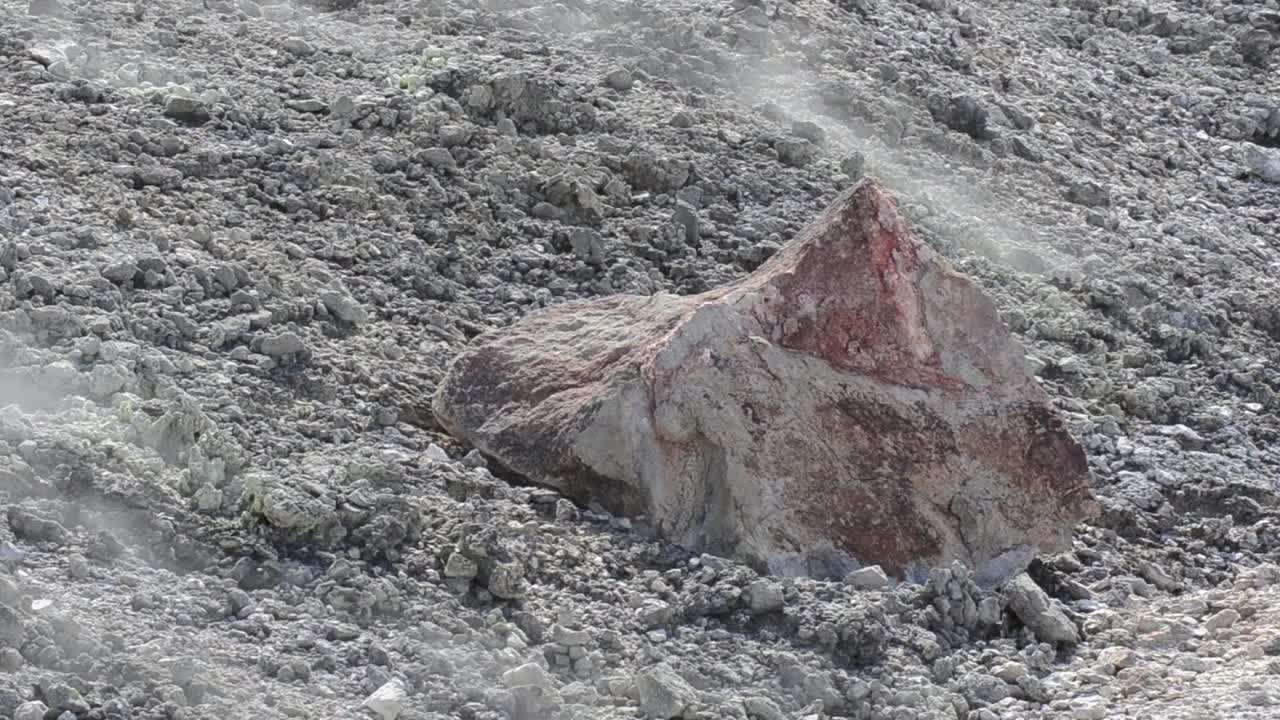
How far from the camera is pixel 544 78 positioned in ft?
20.4

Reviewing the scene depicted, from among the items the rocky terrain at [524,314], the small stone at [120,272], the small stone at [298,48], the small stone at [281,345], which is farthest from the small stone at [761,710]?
the small stone at [298,48]

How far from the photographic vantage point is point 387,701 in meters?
3.83

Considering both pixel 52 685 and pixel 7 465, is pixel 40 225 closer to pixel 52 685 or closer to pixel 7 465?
pixel 7 465

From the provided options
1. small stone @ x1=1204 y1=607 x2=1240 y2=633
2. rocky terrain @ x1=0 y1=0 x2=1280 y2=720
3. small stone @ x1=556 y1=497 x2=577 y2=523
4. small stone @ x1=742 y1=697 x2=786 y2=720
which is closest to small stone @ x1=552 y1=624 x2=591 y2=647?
rocky terrain @ x1=0 y1=0 x2=1280 y2=720

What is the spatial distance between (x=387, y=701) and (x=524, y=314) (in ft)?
5.78

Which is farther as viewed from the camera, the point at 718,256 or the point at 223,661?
the point at 718,256

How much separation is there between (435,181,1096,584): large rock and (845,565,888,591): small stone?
0.07 metres

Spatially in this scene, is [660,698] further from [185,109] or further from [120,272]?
[185,109]

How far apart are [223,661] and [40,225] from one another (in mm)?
1687

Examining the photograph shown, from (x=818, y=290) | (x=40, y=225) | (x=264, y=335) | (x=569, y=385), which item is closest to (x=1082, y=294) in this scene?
(x=818, y=290)

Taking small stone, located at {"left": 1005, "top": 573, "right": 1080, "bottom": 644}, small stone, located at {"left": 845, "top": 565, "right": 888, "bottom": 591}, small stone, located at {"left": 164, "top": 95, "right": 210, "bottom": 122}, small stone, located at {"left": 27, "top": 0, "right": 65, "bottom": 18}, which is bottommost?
small stone, located at {"left": 1005, "top": 573, "right": 1080, "bottom": 644}

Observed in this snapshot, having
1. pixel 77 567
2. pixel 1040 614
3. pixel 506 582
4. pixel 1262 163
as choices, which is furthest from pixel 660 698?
pixel 1262 163

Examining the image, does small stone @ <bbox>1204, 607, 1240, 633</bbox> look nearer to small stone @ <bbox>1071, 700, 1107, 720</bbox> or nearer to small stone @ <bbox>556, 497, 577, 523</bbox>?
small stone @ <bbox>1071, 700, 1107, 720</bbox>

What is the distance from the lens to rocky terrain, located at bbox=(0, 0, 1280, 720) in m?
4.10
